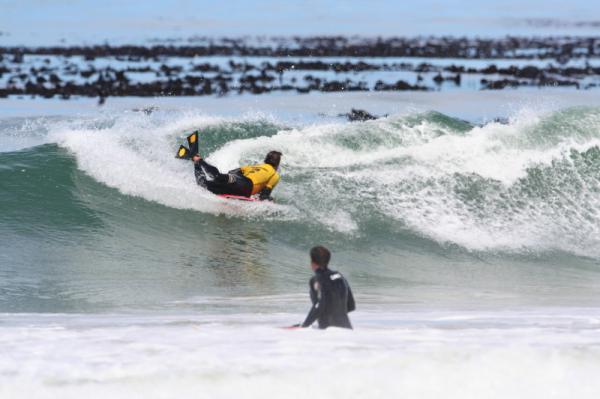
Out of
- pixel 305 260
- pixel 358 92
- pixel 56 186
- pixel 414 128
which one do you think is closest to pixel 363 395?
pixel 305 260

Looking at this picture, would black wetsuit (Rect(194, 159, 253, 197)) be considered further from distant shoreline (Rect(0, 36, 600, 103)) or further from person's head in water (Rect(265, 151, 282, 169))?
distant shoreline (Rect(0, 36, 600, 103))

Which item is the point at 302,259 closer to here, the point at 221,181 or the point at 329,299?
the point at 221,181

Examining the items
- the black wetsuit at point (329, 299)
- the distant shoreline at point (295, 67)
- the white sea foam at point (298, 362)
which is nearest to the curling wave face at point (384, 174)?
the white sea foam at point (298, 362)

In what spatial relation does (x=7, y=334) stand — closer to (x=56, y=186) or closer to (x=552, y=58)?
(x=56, y=186)

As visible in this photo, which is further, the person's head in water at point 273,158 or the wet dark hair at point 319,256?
the person's head in water at point 273,158

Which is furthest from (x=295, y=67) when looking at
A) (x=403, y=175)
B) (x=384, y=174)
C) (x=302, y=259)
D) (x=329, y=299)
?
(x=329, y=299)

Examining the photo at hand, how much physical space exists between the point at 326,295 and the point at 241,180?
664 cm

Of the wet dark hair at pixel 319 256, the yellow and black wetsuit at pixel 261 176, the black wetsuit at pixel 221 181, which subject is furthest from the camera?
the yellow and black wetsuit at pixel 261 176

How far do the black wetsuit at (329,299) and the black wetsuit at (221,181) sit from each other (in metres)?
6.51

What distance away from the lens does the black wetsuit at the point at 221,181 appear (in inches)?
557

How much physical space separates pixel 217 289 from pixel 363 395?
4949 mm

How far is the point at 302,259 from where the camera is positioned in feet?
44.0

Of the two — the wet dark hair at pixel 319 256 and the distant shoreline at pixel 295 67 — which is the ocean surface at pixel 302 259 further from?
the distant shoreline at pixel 295 67

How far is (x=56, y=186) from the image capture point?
51.4 ft
